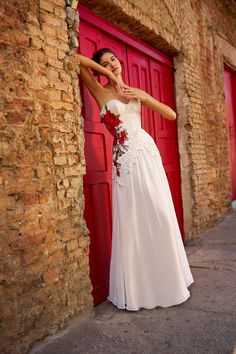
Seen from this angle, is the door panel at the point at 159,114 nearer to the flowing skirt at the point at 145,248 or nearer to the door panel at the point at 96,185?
the door panel at the point at 96,185

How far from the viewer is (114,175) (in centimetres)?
262

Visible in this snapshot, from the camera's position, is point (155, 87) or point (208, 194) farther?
point (208, 194)

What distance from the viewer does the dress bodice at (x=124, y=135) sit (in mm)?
2543

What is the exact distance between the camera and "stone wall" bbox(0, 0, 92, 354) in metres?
1.89

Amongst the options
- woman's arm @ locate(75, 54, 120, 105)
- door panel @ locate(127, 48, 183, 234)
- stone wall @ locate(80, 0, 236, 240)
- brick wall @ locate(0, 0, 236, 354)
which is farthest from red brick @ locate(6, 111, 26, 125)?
door panel @ locate(127, 48, 183, 234)

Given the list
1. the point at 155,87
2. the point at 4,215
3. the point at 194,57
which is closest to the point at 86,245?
the point at 4,215

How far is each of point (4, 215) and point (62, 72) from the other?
1.10 m

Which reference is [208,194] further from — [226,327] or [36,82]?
[36,82]

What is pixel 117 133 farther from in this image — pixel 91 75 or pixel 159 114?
pixel 159 114

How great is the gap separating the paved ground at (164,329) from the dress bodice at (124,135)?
102 centimetres

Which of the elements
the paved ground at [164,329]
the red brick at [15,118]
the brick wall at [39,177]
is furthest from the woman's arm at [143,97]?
the paved ground at [164,329]

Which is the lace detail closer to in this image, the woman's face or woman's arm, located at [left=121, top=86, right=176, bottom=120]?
woman's arm, located at [left=121, top=86, right=176, bottom=120]

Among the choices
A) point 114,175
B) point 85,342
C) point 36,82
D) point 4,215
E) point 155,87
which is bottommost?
point 85,342

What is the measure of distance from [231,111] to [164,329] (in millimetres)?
6028
